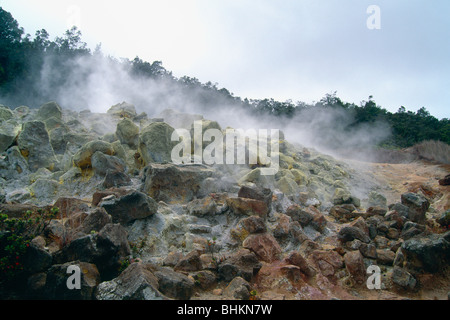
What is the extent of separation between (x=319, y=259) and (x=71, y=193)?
17.5 ft

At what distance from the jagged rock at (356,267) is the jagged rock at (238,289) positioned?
5.37 feet

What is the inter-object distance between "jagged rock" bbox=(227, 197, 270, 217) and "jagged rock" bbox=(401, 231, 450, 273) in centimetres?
238

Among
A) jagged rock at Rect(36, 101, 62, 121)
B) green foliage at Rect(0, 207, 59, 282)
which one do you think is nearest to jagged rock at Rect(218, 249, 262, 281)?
green foliage at Rect(0, 207, 59, 282)

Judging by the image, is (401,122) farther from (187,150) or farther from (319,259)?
(319,259)

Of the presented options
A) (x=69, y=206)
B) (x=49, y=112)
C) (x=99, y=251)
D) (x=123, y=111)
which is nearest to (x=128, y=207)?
(x=69, y=206)

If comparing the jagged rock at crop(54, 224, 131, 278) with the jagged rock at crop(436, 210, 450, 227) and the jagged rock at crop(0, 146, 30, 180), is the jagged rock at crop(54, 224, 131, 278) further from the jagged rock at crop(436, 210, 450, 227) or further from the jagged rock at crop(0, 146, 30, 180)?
the jagged rock at crop(436, 210, 450, 227)

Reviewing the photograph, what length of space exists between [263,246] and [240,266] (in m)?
0.71

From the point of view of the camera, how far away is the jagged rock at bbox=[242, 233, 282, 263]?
4293mm

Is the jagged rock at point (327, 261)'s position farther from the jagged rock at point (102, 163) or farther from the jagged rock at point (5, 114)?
the jagged rock at point (5, 114)

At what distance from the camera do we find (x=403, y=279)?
3.80 meters

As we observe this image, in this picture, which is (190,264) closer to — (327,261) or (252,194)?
(327,261)
